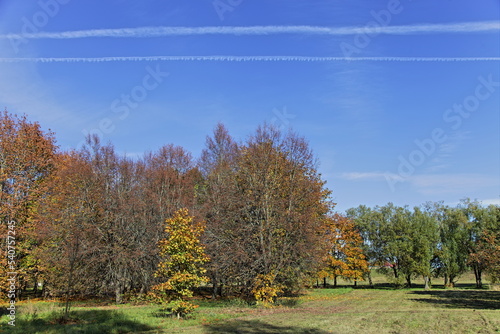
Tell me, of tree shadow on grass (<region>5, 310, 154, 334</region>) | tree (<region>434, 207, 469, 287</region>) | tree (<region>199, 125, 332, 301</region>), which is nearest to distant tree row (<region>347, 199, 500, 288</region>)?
tree (<region>434, 207, 469, 287</region>)

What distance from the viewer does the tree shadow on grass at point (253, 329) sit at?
44.8 ft

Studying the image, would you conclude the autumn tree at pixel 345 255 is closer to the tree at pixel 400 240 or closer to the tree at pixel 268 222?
the tree at pixel 400 240

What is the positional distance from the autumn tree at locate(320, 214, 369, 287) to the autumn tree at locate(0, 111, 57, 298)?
119 feet

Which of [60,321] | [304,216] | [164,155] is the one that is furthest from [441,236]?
[60,321]

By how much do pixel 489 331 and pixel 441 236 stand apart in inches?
1873

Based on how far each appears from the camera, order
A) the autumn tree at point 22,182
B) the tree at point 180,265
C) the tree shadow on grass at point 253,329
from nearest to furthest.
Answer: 1. the tree shadow on grass at point 253,329
2. the tree at point 180,265
3. the autumn tree at point 22,182

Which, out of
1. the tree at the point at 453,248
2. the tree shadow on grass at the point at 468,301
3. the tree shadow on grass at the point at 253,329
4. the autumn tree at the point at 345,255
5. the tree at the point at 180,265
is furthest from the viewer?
the tree at the point at 453,248

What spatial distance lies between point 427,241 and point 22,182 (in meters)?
51.7

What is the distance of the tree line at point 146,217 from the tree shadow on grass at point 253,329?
12.4 feet

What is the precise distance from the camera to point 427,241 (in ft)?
164

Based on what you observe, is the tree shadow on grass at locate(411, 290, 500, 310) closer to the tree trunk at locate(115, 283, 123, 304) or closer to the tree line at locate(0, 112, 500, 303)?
the tree line at locate(0, 112, 500, 303)

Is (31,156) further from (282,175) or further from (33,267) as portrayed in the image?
(282,175)

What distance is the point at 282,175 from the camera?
28000 millimetres

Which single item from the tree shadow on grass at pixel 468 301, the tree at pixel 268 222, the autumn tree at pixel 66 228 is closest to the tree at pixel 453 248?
the tree shadow on grass at pixel 468 301
